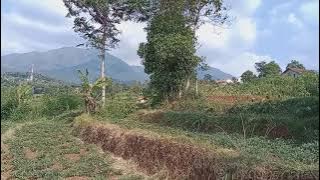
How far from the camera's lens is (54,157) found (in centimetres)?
1666

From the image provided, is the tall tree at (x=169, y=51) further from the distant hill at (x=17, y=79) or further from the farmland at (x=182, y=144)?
the distant hill at (x=17, y=79)

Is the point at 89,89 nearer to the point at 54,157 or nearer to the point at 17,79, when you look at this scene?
the point at 54,157

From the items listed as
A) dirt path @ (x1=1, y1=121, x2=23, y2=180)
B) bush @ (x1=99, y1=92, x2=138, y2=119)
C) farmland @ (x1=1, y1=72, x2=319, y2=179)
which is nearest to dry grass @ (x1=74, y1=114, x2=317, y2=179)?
farmland @ (x1=1, y1=72, x2=319, y2=179)

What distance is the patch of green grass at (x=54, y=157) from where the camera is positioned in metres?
14.4

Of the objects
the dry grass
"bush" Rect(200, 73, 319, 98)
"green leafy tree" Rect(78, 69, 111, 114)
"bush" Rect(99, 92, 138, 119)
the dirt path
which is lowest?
the dirt path

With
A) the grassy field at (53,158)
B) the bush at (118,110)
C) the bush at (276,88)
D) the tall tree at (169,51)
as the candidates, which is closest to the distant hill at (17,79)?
the grassy field at (53,158)

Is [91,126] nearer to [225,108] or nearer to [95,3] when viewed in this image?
[225,108]

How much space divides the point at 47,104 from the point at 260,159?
998 inches

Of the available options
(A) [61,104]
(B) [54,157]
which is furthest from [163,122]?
(A) [61,104]

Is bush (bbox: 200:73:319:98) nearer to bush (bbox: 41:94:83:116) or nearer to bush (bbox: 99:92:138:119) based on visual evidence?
bush (bbox: 99:92:138:119)

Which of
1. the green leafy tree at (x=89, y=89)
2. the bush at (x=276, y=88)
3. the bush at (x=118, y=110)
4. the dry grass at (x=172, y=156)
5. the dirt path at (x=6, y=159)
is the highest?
the bush at (x=276, y=88)

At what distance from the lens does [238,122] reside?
55.0ft

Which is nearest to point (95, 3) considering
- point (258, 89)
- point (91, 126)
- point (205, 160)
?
point (91, 126)

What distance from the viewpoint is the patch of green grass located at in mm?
14430
